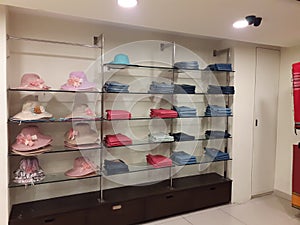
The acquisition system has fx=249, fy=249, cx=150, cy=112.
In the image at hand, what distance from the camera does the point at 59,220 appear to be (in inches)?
98.8

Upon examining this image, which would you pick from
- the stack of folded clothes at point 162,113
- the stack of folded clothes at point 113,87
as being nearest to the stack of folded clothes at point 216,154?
the stack of folded clothes at point 162,113

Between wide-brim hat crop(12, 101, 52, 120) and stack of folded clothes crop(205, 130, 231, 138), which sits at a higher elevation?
wide-brim hat crop(12, 101, 52, 120)

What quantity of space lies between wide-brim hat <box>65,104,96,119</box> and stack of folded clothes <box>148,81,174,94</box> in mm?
797

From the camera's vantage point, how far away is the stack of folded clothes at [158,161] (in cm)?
304

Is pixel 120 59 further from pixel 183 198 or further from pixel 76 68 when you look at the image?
pixel 183 198

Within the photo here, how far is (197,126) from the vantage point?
362cm

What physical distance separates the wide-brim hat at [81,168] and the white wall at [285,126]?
9.29 ft

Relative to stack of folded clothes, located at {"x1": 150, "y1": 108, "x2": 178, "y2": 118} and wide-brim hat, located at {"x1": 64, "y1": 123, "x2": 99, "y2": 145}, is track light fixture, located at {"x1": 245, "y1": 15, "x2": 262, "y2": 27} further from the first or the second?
wide-brim hat, located at {"x1": 64, "y1": 123, "x2": 99, "y2": 145}

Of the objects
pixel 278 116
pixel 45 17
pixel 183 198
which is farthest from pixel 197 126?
pixel 45 17

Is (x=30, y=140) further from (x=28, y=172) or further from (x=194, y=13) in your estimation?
(x=194, y=13)

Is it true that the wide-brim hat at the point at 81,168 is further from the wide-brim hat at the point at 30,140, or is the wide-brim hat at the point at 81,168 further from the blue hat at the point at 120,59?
the blue hat at the point at 120,59

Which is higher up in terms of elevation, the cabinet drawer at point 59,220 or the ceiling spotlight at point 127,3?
the ceiling spotlight at point 127,3

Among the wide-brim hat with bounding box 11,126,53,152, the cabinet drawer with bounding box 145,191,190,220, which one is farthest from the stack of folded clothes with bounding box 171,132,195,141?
the wide-brim hat with bounding box 11,126,53,152

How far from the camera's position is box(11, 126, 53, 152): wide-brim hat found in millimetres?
2389
